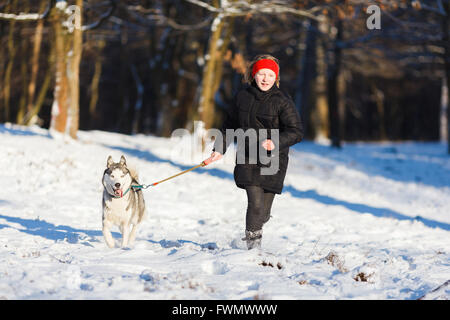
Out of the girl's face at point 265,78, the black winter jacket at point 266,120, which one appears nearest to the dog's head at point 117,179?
the black winter jacket at point 266,120

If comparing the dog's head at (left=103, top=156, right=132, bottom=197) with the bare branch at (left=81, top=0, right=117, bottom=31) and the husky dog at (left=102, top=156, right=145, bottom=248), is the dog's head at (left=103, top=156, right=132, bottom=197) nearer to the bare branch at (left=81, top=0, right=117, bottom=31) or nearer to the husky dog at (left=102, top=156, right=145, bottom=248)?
the husky dog at (left=102, top=156, right=145, bottom=248)

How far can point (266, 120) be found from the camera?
5656 millimetres

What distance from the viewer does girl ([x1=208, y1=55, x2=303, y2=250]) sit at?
18.4 ft

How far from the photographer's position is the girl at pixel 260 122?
18.4 feet

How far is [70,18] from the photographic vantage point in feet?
49.4

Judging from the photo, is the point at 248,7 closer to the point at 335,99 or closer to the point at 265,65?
the point at 265,65

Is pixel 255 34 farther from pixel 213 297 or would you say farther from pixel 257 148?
pixel 213 297

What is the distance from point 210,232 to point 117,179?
254 cm

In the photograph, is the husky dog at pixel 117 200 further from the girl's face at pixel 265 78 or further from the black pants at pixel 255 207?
the girl's face at pixel 265 78

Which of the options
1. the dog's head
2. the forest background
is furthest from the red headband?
the forest background

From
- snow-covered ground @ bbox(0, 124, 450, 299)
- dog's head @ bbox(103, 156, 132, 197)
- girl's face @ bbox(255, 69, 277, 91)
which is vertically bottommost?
snow-covered ground @ bbox(0, 124, 450, 299)

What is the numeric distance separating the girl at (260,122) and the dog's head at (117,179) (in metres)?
1.08

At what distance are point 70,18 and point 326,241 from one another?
1089 cm
